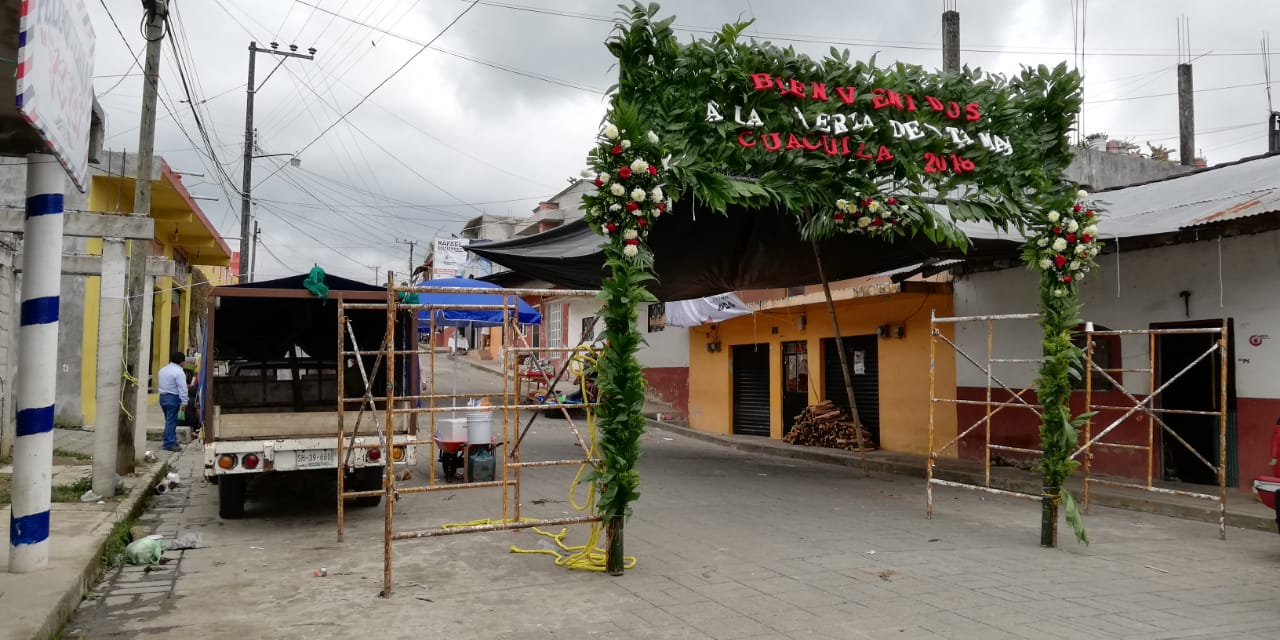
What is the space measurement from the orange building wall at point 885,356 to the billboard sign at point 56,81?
1245 cm

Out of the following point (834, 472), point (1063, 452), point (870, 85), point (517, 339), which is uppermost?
point (870, 85)

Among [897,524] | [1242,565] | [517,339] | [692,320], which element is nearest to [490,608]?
[517,339]

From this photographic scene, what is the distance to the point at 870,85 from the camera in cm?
838

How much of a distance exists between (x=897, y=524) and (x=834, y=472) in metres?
4.90

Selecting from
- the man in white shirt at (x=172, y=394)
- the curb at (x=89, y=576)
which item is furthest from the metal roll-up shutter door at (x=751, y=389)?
the curb at (x=89, y=576)

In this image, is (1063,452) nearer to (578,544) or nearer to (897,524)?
(897,524)

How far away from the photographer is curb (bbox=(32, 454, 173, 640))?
4.98m

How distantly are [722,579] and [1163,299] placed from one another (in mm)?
8117

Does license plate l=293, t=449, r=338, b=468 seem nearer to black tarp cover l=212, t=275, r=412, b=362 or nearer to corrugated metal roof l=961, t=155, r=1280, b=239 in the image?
black tarp cover l=212, t=275, r=412, b=362

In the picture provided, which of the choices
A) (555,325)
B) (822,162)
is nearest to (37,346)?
(822,162)

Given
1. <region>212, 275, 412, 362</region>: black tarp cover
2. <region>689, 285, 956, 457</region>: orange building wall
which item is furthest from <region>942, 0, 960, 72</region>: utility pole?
<region>212, 275, 412, 362</region>: black tarp cover

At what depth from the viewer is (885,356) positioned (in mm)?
15891

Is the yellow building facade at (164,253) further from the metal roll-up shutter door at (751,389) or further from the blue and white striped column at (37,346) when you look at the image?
the metal roll-up shutter door at (751,389)

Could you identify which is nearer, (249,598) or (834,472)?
(249,598)
